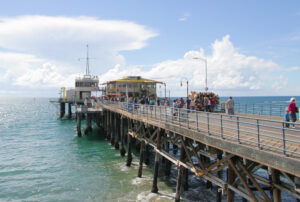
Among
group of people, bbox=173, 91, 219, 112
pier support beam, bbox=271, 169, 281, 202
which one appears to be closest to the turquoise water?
group of people, bbox=173, 91, 219, 112

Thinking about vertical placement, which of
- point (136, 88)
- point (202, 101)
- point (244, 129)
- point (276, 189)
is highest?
point (136, 88)

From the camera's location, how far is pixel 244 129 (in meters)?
11.0

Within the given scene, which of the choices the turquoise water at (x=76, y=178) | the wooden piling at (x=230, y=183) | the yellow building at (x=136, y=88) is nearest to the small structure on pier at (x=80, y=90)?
the yellow building at (x=136, y=88)

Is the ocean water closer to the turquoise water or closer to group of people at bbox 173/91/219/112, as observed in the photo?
the turquoise water

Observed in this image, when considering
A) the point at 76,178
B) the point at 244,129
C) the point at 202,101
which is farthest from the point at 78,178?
the point at 244,129

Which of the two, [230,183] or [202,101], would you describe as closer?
[230,183]

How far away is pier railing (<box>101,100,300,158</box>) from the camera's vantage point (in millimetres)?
6893

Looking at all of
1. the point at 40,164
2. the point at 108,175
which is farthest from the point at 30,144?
the point at 108,175

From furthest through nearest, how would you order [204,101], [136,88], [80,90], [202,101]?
[80,90] → [136,88] → [202,101] → [204,101]

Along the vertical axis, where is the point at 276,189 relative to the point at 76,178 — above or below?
above

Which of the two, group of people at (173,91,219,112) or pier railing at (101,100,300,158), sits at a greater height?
group of people at (173,91,219,112)

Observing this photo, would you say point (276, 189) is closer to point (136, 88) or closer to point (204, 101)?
point (204, 101)

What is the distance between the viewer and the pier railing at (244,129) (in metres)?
6.89

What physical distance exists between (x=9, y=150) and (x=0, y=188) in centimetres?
1190
